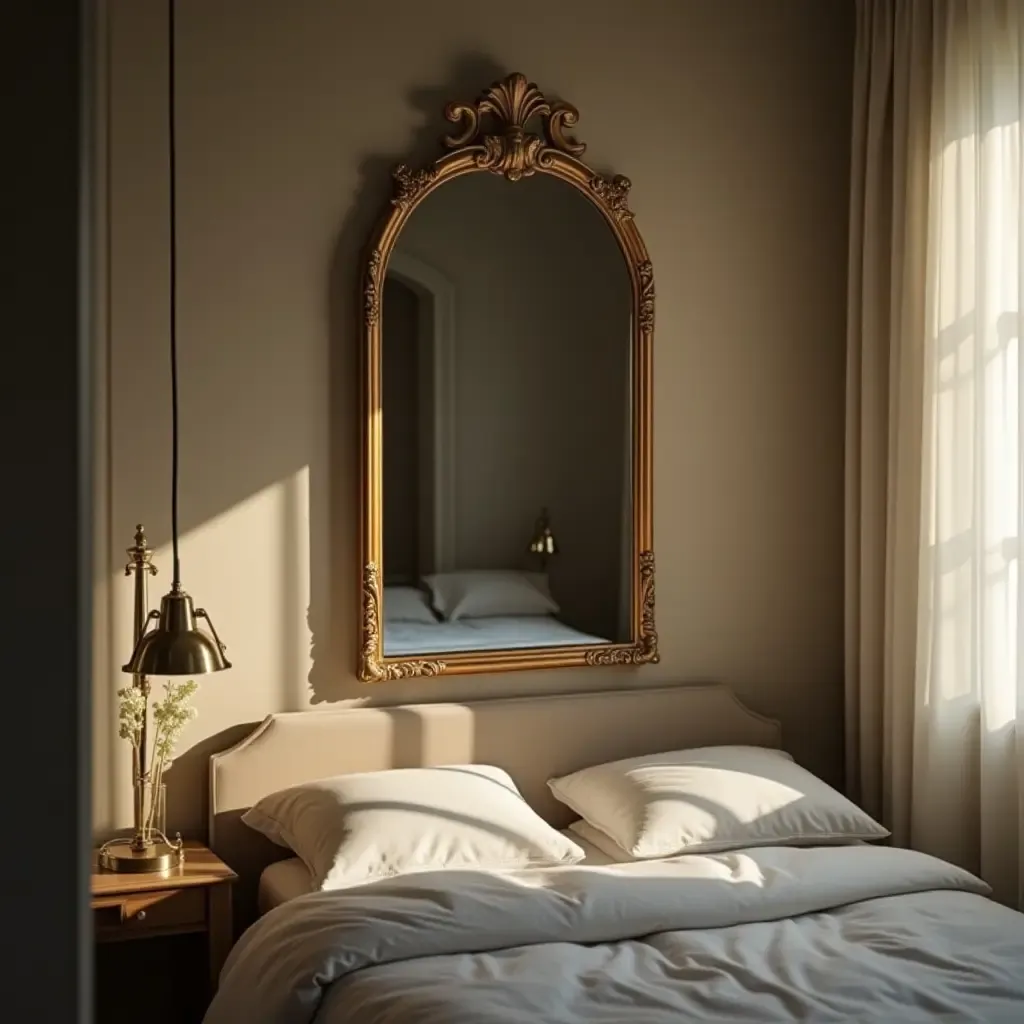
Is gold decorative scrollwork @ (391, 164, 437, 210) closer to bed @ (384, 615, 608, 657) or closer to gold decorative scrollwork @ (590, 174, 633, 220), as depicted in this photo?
gold decorative scrollwork @ (590, 174, 633, 220)

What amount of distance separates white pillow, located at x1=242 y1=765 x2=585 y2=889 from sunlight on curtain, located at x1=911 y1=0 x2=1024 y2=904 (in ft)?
3.36

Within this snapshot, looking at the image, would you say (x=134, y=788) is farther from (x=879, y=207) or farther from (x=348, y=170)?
(x=879, y=207)

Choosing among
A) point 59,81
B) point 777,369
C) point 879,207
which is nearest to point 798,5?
point 879,207

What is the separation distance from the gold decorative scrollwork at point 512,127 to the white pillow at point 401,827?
4.93ft

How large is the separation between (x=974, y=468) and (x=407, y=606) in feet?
4.66

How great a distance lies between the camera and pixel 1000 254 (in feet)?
10.7

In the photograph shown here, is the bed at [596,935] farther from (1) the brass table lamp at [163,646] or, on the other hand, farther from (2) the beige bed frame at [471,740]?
(1) the brass table lamp at [163,646]

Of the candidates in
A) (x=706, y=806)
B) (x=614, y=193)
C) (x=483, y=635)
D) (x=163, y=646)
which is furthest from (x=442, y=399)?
(x=706, y=806)

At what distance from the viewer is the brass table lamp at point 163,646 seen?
2.62 metres

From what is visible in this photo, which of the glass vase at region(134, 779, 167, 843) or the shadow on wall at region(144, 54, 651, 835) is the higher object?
the shadow on wall at region(144, 54, 651, 835)

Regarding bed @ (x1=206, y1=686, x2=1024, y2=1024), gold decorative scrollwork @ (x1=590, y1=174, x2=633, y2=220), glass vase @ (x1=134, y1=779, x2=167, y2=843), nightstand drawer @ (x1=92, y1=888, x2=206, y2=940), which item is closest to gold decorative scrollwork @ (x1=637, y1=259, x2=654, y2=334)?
gold decorative scrollwork @ (x1=590, y1=174, x2=633, y2=220)

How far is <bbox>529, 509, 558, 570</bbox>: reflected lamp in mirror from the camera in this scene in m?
3.48

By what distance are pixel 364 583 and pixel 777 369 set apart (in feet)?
4.38

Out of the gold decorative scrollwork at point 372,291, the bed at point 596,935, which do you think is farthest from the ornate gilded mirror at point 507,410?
the bed at point 596,935
